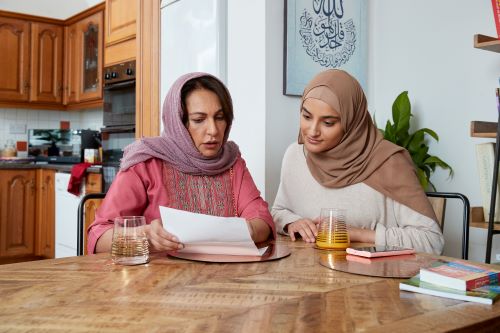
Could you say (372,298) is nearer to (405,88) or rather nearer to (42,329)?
(42,329)

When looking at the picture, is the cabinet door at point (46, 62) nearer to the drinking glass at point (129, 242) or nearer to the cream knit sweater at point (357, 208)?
the cream knit sweater at point (357, 208)

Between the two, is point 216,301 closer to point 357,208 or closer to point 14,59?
point 357,208

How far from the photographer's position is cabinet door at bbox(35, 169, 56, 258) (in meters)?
4.77

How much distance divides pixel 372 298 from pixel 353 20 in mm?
Answer: 2124

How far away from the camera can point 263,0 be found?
95.1 inches

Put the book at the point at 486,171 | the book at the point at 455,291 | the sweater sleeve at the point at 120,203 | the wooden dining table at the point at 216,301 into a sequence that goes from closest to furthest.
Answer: the wooden dining table at the point at 216,301 < the book at the point at 455,291 < the sweater sleeve at the point at 120,203 < the book at the point at 486,171

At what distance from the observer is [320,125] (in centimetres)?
190

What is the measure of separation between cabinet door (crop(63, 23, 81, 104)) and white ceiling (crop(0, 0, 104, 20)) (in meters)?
0.24

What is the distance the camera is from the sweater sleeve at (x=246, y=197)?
69.2 inches

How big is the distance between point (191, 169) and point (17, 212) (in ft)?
11.9

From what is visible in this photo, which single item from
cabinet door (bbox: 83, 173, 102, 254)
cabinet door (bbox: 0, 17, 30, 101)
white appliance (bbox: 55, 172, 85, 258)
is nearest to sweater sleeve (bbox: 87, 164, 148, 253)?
cabinet door (bbox: 83, 173, 102, 254)

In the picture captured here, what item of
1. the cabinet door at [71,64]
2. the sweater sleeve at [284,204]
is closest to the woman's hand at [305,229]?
the sweater sleeve at [284,204]

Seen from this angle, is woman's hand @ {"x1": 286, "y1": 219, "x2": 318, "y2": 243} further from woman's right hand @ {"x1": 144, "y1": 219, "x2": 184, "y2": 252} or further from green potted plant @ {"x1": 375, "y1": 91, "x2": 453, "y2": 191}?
green potted plant @ {"x1": 375, "y1": 91, "x2": 453, "y2": 191}

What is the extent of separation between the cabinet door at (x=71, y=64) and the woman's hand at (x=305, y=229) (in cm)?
399
